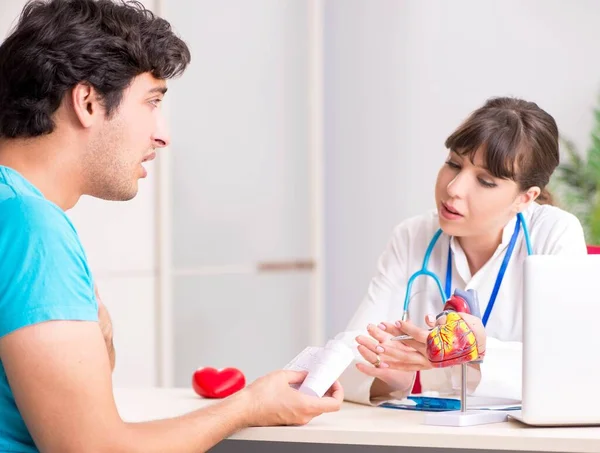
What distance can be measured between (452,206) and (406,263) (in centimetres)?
27

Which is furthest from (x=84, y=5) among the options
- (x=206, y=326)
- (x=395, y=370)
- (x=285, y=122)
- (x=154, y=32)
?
(x=285, y=122)

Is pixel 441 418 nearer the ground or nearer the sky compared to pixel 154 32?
nearer the ground

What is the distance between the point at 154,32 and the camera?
68.1 inches

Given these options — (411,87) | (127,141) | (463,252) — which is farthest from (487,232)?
(411,87)

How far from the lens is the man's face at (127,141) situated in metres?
1.64

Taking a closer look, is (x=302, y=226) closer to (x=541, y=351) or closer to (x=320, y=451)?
(x=320, y=451)

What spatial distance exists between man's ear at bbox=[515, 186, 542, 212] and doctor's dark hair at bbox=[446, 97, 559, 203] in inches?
0.5

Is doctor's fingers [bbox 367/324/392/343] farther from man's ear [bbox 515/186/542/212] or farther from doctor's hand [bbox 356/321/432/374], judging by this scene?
man's ear [bbox 515/186/542/212]

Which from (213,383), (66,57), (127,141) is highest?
(66,57)

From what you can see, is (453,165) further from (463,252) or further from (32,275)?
(32,275)

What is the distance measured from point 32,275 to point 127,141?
1.21 feet

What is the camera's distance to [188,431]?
4.99 feet

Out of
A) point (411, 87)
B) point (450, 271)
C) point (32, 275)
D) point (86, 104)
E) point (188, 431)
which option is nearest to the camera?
point (32, 275)

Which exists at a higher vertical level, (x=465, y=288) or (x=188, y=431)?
(x=465, y=288)
